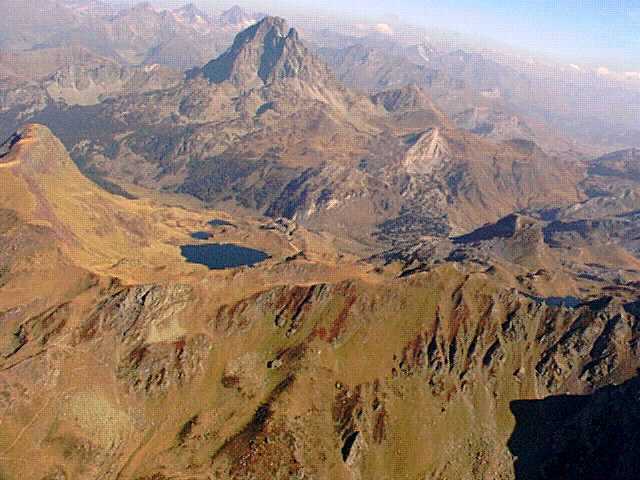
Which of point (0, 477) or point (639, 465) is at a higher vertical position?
point (639, 465)
